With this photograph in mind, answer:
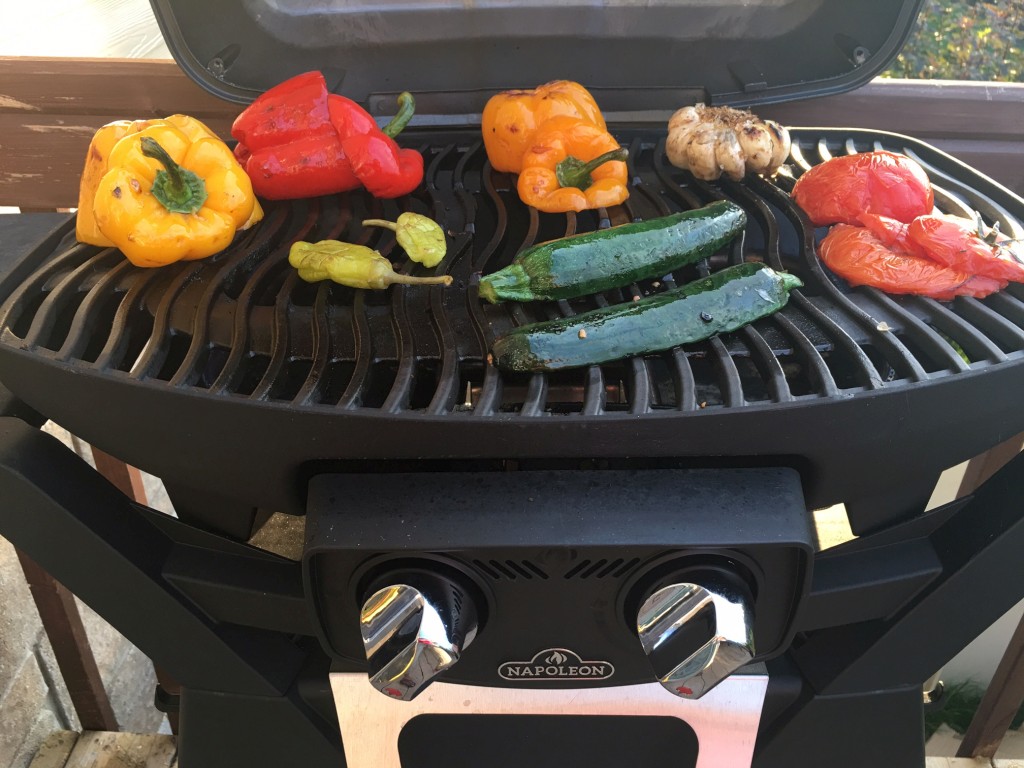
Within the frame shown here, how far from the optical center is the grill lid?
1.33 metres

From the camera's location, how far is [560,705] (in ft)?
3.18

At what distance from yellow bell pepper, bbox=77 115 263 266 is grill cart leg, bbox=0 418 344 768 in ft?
0.94

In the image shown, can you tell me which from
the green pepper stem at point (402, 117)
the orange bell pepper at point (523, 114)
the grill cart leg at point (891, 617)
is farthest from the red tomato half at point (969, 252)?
the green pepper stem at point (402, 117)

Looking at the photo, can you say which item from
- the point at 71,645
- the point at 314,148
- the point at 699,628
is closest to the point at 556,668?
the point at 699,628

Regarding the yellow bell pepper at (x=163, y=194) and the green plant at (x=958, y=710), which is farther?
the green plant at (x=958, y=710)

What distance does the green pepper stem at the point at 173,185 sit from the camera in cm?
103

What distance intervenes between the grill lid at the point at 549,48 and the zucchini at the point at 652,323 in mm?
609

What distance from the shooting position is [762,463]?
2.77 ft

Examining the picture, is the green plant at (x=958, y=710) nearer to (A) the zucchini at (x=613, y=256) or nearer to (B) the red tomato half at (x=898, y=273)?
(B) the red tomato half at (x=898, y=273)

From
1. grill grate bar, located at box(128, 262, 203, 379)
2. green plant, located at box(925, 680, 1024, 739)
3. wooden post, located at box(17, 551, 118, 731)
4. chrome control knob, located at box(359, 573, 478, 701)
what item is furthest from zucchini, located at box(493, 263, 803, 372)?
green plant, located at box(925, 680, 1024, 739)

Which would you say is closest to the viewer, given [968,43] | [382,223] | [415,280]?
[415,280]

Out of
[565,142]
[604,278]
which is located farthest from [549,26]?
[604,278]

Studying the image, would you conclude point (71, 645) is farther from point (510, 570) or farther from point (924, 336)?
point (924, 336)

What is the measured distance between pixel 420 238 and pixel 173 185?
35 cm
